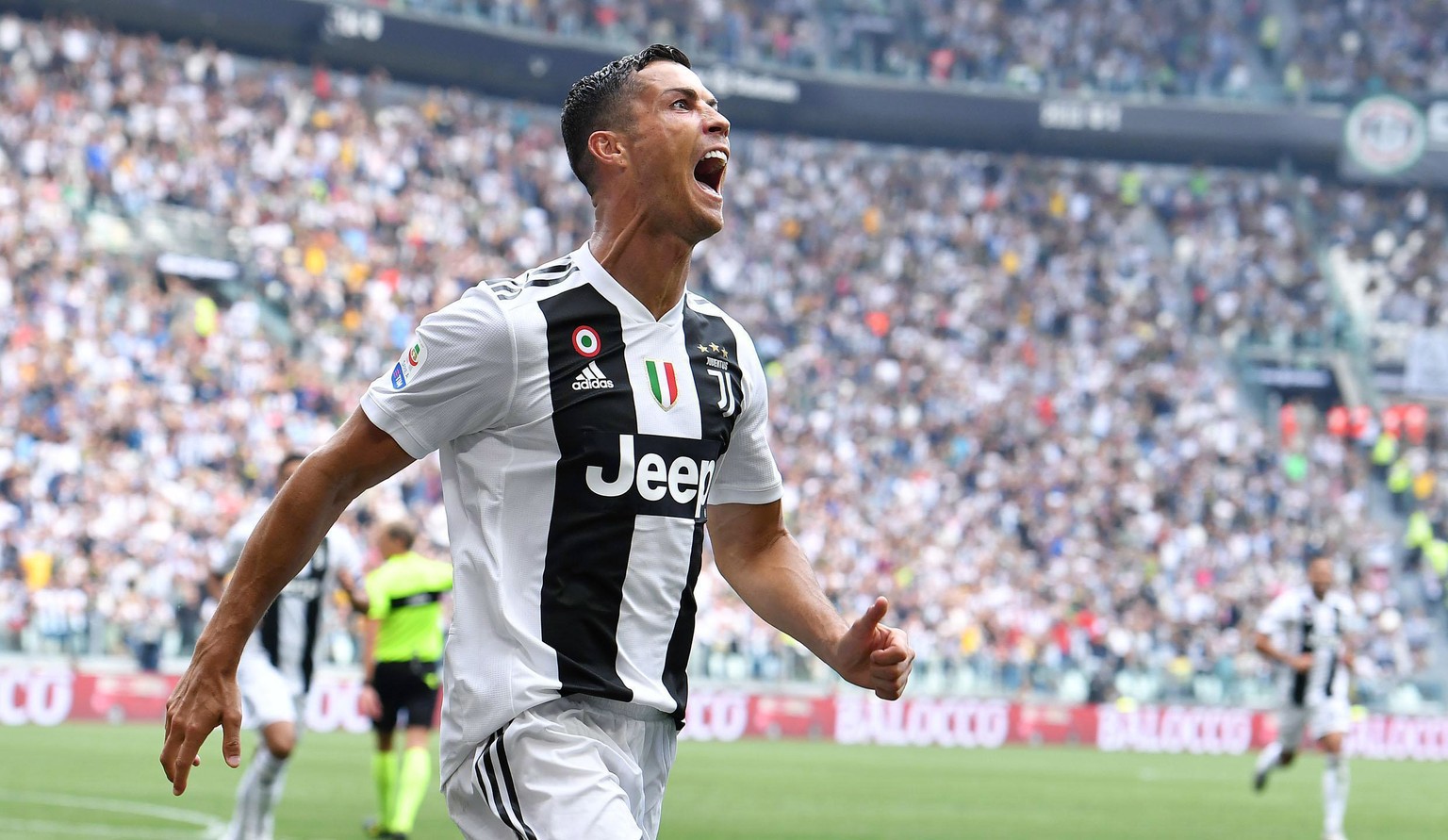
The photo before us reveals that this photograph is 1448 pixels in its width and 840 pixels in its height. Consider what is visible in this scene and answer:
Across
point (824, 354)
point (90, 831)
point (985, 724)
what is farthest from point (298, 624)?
point (824, 354)

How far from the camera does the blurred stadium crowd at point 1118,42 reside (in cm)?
4009

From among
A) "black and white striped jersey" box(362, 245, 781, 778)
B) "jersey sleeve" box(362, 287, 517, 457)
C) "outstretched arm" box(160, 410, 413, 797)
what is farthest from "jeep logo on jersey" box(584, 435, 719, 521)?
"outstretched arm" box(160, 410, 413, 797)

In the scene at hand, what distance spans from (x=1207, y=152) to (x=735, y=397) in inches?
1559

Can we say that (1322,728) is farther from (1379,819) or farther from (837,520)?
(837,520)

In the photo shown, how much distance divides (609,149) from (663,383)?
→ 58cm

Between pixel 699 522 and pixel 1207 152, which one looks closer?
pixel 699 522

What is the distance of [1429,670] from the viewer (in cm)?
3183

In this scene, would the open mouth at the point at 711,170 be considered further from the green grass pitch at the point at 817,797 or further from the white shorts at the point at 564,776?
the green grass pitch at the point at 817,797

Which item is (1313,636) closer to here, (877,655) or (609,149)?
(877,655)

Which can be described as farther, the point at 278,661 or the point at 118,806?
the point at 118,806

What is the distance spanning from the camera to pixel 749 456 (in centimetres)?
447

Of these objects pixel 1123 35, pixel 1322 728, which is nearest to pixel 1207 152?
pixel 1123 35

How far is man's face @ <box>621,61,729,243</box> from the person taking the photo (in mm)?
4105

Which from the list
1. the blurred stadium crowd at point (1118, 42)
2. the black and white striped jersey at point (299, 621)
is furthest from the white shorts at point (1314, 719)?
the blurred stadium crowd at point (1118, 42)
